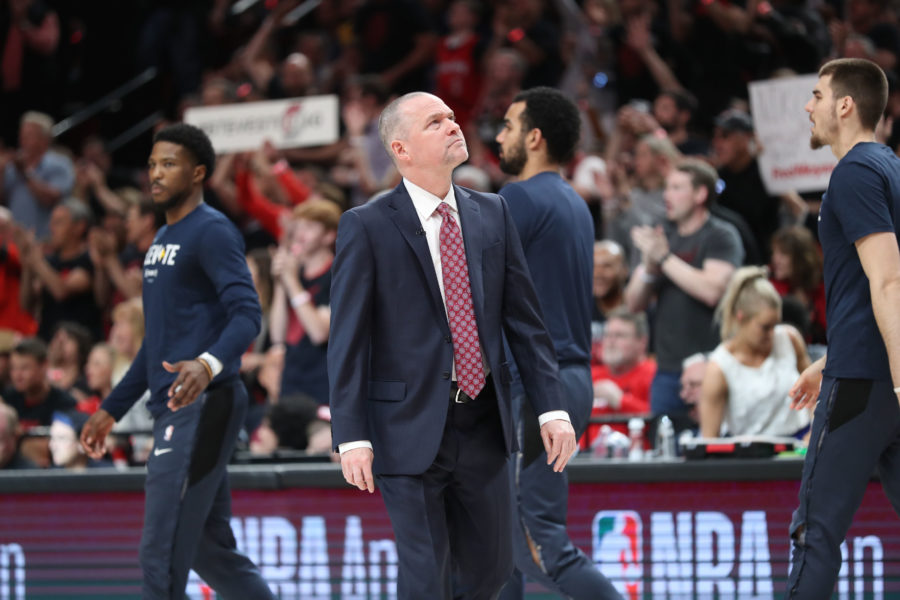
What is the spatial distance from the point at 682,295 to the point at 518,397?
264 centimetres

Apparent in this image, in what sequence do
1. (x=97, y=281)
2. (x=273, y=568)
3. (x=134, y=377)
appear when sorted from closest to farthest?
(x=134, y=377) < (x=273, y=568) < (x=97, y=281)

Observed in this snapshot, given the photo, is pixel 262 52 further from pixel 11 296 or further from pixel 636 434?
pixel 636 434

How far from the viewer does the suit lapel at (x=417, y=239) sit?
3910mm

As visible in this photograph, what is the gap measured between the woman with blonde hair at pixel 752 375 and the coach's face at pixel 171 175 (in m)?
2.79

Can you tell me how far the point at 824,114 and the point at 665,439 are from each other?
7.10 ft

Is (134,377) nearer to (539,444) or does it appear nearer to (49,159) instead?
(539,444)

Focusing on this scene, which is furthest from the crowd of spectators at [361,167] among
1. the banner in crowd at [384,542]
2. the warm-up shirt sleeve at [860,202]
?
the warm-up shirt sleeve at [860,202]

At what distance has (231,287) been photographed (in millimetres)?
5141

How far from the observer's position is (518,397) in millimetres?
4992

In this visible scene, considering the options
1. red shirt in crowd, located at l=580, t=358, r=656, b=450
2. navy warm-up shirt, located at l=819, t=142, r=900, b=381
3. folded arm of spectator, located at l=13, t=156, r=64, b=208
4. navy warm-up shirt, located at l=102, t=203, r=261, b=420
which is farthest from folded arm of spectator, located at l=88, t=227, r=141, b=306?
navy warm-up shirt, located at l=819, t=142, r=900, b=381

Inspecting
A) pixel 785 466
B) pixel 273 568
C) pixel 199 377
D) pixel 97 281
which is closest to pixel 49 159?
pixel 97 281

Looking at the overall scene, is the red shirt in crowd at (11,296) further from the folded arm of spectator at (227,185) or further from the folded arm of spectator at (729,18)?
the folded arm of spectator at (729,18)

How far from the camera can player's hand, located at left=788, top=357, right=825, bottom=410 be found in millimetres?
4609

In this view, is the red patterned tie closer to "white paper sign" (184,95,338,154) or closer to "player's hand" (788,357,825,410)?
"player's hand" (788,357,825,410)
